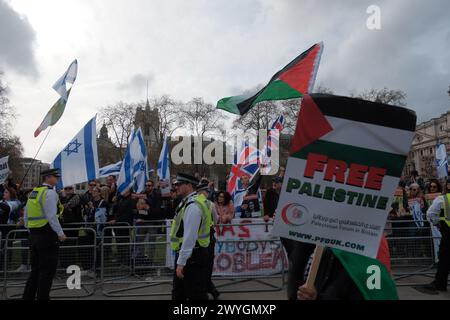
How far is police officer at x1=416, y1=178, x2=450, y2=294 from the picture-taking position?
633 cm

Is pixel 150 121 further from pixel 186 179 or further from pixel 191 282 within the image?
pixel 191 282

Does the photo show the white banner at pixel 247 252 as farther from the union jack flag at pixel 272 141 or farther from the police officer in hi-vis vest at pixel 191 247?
the union jack flag at pixel 272 141

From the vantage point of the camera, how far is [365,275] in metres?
2.29

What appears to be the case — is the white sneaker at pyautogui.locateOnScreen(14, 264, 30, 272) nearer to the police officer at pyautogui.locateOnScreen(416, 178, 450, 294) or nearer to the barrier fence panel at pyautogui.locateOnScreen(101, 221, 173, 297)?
the barrier fence panel at pyautogui.locateOnScreen(101, 221, 173, 297)

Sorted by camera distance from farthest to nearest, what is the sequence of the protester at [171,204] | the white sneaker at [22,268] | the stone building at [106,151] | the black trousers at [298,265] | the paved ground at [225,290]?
the stone building at [106,151]
the protester at [171,204]
the white sneaker at [22,268]
the paved ground at [225,290]
the black trousers at [298,265]

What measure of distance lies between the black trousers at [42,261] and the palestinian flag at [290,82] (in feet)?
10.6

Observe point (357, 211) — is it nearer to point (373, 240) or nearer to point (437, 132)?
point (373, 240)

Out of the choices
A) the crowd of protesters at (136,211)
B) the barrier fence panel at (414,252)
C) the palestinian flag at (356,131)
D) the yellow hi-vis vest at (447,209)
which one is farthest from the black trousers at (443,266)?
the palestinian flag at (356,131)

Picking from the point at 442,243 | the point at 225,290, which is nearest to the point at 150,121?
the point at 225,290

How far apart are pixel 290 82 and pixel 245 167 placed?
5.50 metres

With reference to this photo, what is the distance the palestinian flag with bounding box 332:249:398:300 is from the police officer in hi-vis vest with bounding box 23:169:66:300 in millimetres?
4155

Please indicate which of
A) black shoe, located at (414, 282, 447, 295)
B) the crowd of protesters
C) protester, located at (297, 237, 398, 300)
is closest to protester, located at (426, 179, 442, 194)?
the crowd of protesters

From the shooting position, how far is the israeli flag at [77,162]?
7.52 metres

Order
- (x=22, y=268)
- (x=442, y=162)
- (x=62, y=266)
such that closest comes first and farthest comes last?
1. (x=22, y=268)
2. (x=62, y=266)
3. (x=442, y=162)
